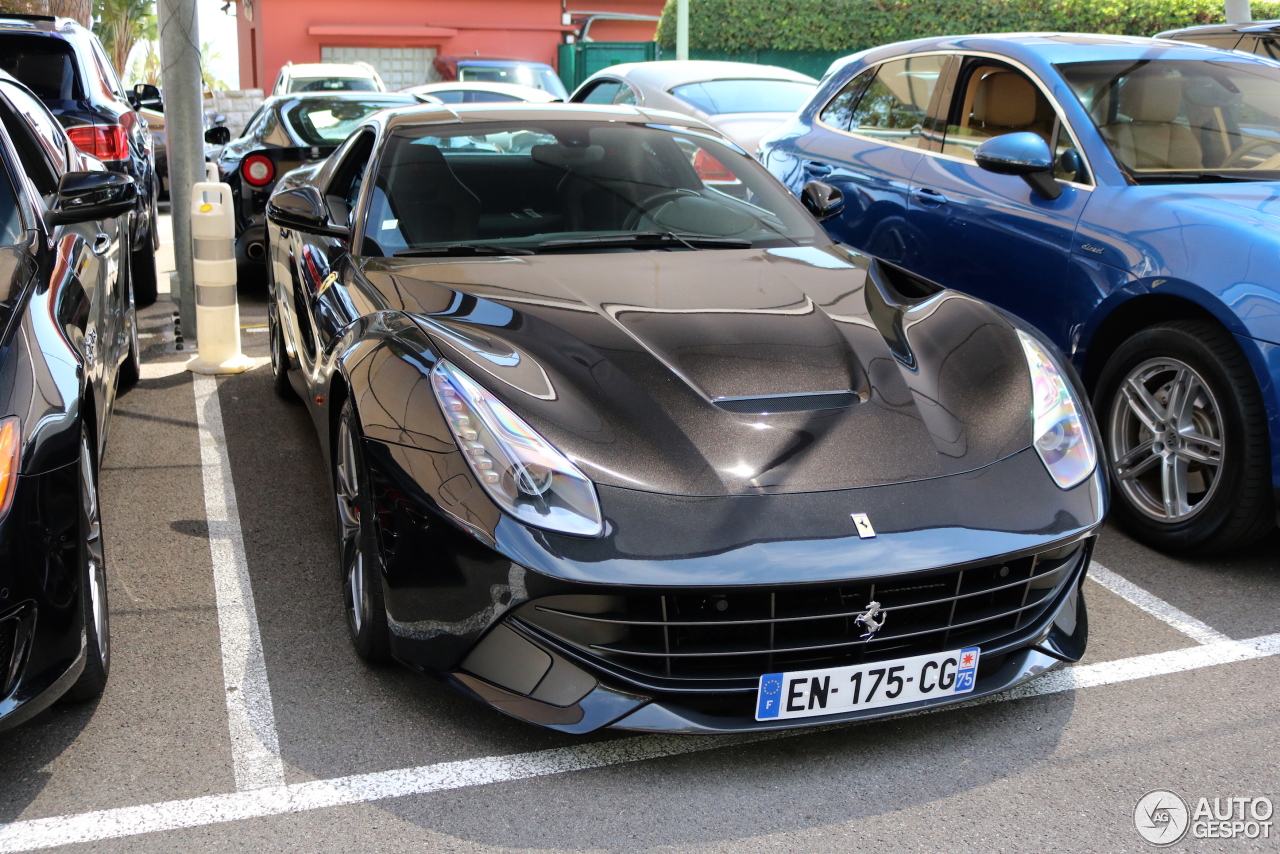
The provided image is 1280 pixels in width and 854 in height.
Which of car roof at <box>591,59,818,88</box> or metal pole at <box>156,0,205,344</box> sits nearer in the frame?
metal pole at <box>156,0,205,344</box>

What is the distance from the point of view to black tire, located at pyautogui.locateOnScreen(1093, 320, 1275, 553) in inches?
143

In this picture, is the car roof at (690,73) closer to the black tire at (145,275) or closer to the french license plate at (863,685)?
the black tire at (145,275)

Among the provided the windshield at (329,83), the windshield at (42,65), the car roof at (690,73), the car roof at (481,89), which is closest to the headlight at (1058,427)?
the windshield at (42,65)

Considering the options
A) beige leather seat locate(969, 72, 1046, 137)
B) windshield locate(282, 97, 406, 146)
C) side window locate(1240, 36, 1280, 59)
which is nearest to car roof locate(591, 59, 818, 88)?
windshield locate(282, 97, 406, 146)

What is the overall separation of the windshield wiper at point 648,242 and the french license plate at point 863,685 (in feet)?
5.58

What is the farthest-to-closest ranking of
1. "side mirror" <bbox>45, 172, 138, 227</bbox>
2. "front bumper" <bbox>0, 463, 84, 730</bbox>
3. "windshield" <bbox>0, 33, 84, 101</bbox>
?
"windshield" <bbox>0, 33, 84, 101</bbox>
"side mirror" <bbox>45, 172, 138, 227</bbox>
"front bumper" <bbox>0, 463, 84, 730</bbox>

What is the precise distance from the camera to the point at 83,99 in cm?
694

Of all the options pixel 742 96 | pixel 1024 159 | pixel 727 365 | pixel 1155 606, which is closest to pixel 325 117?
pixel 742 96

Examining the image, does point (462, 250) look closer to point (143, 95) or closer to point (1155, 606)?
point (1155, 606)

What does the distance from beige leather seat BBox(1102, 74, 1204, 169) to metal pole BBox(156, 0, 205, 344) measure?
4639 millimetres

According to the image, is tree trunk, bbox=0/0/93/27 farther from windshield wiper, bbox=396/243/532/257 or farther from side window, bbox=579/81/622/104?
windshield wiper, bbox=396/243/532/257

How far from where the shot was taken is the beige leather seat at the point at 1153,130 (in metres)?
4.49

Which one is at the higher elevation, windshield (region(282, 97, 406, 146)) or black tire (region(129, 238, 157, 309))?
windshield (region(282, 97, 406, 146))

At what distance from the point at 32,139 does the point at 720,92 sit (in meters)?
6.42
